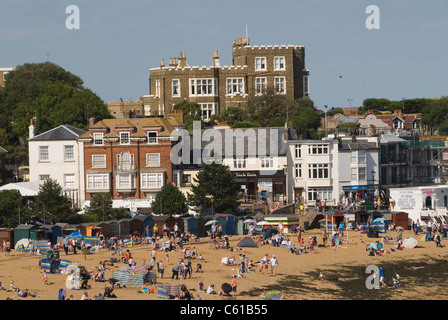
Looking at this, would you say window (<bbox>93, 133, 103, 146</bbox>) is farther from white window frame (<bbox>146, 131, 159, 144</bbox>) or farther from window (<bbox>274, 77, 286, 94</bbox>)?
window (<bbox>274, 77, 286, 94</bbox>)

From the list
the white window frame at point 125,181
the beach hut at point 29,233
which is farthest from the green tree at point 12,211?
the white window frame at point 125,181

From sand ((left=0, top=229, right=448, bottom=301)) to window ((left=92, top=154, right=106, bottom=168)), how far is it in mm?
17258

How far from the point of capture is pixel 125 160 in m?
81.1

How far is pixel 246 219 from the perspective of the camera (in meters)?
72.1

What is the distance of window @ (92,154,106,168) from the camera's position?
8144 cm

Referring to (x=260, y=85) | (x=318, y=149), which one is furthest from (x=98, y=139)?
(x=260, y=85)

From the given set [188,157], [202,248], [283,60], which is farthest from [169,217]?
[283,60]

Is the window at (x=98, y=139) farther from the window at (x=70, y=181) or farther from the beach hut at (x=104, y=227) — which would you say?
the beach hut at (x=104, y=227)

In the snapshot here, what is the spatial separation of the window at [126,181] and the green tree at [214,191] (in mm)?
8066

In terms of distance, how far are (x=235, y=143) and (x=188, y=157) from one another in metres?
4.92

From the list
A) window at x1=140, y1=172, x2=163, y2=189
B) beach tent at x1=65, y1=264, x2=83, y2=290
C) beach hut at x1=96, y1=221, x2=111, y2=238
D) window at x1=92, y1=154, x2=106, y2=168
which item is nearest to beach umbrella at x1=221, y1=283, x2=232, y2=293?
beach tent at x1=65, y1=264, x2=83, y2=290

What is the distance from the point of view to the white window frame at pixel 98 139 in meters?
81.7

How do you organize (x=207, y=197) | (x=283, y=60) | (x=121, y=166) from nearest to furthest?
(x=207, y=197)
(x=121, y=166)
(x=283, y=60)
